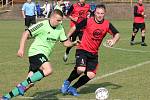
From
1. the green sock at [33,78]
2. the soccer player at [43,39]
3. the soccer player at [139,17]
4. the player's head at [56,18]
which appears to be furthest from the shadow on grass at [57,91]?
the soccer player at [139,17]

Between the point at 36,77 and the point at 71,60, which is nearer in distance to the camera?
the point at 36,77

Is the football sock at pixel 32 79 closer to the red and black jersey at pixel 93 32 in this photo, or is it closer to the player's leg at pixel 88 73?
the player's leg at pixel 88 73

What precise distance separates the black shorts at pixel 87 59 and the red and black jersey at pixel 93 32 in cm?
9

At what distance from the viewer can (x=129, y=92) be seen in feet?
34.7

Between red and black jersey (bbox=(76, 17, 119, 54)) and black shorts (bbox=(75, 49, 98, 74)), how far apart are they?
0.30 ft

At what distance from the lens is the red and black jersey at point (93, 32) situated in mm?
10297

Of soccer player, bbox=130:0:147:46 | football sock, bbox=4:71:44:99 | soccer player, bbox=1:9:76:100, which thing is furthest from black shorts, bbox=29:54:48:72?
soccer player, bbox=130:0:147:46

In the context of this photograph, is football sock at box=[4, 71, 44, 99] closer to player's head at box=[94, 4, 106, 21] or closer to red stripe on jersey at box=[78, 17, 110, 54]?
red stripe on jersey at box=[78, 17, 110, 54]

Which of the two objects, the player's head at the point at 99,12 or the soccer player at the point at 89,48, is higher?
the player's head at the point at 99,12

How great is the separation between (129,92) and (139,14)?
11.9 meters

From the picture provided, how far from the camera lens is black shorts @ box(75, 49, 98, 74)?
33.7 feet

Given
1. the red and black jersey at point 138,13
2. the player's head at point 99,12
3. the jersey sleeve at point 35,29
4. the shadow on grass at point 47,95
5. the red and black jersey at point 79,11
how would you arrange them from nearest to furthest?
the jersey sleeve at point 35,29 < the shadow on grass at point 47,95 < the player's head at point 99,12 < the red and black jersey at point 79,11 < the red and black jersey at point 138,13

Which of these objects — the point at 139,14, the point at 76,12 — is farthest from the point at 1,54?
the point at 139,14

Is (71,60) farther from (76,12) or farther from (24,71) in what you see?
(24,71)
